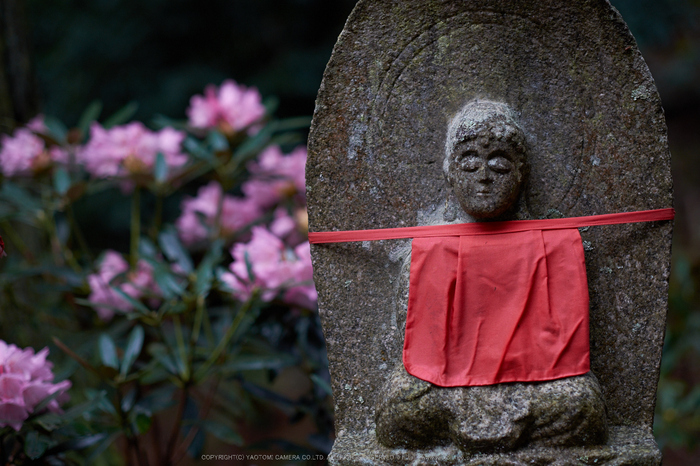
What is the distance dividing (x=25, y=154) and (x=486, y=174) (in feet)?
4.56

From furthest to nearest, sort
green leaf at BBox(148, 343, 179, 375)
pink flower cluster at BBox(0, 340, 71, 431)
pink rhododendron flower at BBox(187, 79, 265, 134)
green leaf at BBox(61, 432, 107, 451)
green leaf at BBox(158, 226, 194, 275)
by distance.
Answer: pink rhododendron flower at BBox(187, 79, 265, 134)
green leaf at BBox(158, 226, 194, 275)
green leaf at BBox(148, 343, 179, 375)
green leaf at BBox(61, 432, 107, 451)
pink flower cluster at BBox(0, 340, 71, 431)

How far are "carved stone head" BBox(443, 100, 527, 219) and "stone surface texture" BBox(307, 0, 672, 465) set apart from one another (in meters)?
0.07

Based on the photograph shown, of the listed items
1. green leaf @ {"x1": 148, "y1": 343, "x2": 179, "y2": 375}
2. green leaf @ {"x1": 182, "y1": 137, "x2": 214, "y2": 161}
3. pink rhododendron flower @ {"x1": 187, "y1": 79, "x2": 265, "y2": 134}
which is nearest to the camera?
green leaf @ {"x1": 148, "y1": 343, "x2": 179, "y2": 375}

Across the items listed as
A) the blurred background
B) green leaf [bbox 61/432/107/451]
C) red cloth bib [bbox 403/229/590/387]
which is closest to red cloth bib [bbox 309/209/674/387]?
red cloth bib [bbox 403/229/590/387]

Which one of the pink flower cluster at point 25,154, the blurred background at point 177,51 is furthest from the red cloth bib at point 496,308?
the blurred background at point 177,51

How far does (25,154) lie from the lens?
1667 mm

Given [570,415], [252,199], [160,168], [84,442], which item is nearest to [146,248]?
[160,168]

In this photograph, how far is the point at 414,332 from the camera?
106 cm

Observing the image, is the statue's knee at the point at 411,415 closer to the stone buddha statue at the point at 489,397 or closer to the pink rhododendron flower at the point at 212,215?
the stone buddha statue at the point at 489,397

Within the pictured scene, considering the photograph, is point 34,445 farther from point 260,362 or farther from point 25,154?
point 25,154

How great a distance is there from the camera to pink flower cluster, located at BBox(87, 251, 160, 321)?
1.54 m

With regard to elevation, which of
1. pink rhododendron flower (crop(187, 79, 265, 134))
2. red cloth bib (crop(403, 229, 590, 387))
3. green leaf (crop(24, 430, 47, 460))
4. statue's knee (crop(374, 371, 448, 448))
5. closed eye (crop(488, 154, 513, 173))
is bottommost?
green leaf (crop(24, 430, 47, 460))

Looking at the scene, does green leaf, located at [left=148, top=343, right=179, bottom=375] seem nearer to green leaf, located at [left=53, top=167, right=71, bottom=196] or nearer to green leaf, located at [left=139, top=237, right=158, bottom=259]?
green leaf, located at [left=139, top=237, right=158, bottom=259]

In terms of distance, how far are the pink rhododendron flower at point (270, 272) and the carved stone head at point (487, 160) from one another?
1.53 feet
